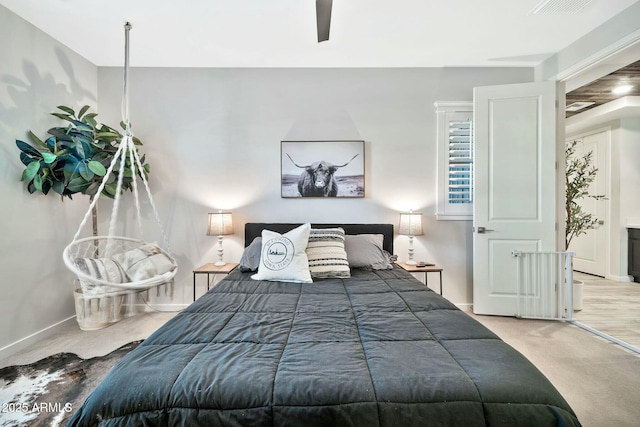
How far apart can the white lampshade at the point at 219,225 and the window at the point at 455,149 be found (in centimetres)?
236

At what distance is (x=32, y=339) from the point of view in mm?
2553

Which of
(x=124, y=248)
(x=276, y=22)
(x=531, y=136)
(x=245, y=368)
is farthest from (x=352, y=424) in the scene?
(x=531, y=136)

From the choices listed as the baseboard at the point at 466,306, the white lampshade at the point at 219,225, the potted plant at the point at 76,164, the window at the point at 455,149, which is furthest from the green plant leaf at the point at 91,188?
the baseboard at the point at 466,306

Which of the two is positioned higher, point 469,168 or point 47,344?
point 469,168

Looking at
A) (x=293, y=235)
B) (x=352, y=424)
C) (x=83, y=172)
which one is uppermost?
(x=83, y=172)

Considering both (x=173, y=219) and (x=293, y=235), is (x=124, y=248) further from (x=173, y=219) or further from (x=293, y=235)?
(x=293, y=235)

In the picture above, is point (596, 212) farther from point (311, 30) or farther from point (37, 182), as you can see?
point (37, 182)

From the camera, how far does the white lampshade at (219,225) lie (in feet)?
9.93

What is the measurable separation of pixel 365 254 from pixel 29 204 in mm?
3036

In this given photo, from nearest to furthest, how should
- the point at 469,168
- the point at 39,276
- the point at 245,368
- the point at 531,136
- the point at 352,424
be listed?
the point at 352,424 < the point at 245,368 < the point at 39,276 < the point at 531,136 < the point at 469,168

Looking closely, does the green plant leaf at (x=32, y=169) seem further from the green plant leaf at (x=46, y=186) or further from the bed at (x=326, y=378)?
the bed at (x=326, y=378)

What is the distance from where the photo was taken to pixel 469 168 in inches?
129

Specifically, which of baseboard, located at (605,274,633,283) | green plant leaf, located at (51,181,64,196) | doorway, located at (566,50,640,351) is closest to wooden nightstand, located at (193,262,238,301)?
green plant leaf, located at (51,181,64,196)

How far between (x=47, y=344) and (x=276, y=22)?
11.2ft
